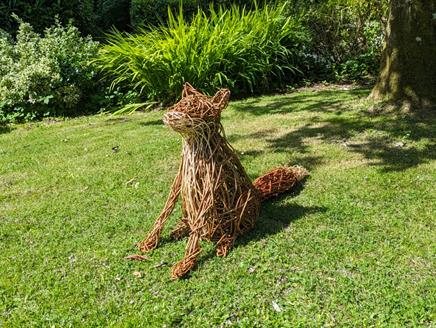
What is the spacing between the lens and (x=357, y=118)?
6801 millimetres

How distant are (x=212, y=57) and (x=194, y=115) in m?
5.48

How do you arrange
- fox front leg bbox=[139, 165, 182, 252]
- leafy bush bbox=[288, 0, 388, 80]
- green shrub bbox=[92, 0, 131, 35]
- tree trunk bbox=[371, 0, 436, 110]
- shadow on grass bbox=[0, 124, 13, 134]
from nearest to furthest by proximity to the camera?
1. fox front leg bbox=[139, 165, 182, 252]
2. tree trunk bbox=[371, 0, 436, 110]
3. shadow on grass bbox=[0, 124, 13, 134]
4. leafy bush bbox=[288, 0, 388, 80]
5. green shrub bbox=[92, 0, 131, 35]

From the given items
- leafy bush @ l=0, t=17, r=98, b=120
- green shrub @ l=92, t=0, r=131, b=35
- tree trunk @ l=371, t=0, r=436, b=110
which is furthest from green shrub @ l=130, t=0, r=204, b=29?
tree trunk @ l=371, t=0, r=436, b=110

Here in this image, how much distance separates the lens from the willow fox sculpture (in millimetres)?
3477

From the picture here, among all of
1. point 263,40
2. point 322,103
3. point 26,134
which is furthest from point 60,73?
point 322,103

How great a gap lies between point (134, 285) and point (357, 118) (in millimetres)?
4334

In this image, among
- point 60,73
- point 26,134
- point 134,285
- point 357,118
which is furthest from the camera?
point 60,73

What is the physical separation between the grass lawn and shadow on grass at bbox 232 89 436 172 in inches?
1.2

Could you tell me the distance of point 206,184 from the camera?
3.58m

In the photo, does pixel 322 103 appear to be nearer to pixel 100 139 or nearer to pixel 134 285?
pixel 100 139

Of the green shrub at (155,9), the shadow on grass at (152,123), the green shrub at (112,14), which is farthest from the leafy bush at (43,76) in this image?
the green shrub at (112,14)

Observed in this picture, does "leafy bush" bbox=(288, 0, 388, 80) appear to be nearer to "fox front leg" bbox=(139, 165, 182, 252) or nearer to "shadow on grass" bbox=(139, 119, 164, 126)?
"shadow on grass" bbox=(139, 119, 164, 126)

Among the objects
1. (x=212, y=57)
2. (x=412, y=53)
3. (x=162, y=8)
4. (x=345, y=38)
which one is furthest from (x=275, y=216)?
(x=162, y=8)

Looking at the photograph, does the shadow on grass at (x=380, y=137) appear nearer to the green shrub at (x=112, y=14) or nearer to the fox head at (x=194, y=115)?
the fox head at (x=194, y=115)
